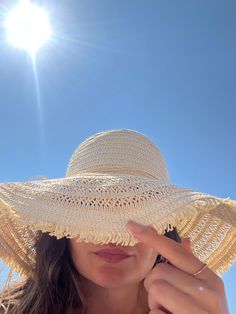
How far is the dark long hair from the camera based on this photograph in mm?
1673

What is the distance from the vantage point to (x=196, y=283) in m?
0.85

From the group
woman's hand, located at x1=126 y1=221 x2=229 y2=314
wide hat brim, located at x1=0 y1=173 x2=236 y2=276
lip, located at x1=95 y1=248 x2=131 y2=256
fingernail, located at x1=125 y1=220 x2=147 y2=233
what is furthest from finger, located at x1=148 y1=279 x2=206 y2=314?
lip, located at x1=95 y1=248 x2=131 y2=256

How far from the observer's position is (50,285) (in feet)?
5.73

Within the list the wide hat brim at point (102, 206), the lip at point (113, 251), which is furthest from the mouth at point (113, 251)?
the wide hat brim at point (102, 206)

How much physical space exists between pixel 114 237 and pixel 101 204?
0.46 feet

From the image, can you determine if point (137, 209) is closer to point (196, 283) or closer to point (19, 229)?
point (196, 283)

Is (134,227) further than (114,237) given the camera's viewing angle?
No

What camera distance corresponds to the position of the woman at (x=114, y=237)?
34.2 inches

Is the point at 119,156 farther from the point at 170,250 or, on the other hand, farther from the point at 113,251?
the point at 170,250

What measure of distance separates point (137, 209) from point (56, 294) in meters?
0.79

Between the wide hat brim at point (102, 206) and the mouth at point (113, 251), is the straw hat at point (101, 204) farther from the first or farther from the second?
the mouth at point (113, 251)

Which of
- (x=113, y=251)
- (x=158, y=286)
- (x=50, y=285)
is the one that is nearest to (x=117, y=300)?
(x=50, y=285)

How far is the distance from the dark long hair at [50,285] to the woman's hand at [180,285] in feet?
2.83

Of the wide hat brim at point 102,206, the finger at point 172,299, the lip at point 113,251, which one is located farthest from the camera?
the lip at point 113,251
